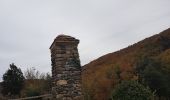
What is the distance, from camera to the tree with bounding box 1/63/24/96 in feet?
72.5

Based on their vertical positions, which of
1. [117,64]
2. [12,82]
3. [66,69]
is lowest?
[66,69]

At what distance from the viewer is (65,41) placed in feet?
23.5

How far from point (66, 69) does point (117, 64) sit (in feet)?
92.4

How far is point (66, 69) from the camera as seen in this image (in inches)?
278

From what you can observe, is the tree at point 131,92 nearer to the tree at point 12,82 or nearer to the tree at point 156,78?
the tree at point 12,82

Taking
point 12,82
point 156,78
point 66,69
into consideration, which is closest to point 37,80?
point 12,82

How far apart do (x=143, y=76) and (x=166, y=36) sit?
832 inches

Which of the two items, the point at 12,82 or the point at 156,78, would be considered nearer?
the point at 12,82

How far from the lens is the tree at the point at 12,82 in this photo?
22.1 m

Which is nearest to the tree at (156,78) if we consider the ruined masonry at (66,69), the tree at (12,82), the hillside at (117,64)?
the hillside at (117,64)

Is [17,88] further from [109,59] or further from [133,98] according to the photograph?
[109,59]

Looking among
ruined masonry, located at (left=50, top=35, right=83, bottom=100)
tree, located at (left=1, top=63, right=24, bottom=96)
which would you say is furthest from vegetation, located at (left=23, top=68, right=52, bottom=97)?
ruined masonry, located at (left=50, top=35, right=83, bottom=100)

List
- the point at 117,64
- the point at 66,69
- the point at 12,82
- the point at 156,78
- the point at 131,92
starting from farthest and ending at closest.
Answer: the point at 117,64, the point at 156,78, the point at 12,82, the point at 131,92, the point at 66,69

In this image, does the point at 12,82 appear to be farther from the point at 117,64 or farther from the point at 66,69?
the point at 66,69
